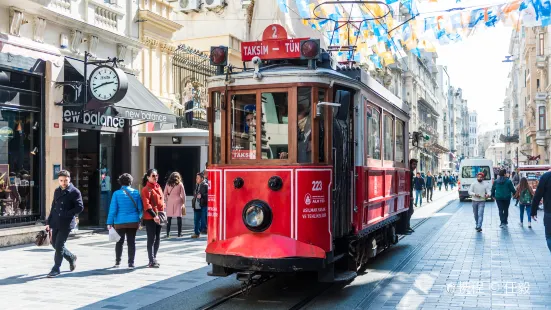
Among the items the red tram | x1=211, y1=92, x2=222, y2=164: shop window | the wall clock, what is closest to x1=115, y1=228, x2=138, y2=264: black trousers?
the red tram

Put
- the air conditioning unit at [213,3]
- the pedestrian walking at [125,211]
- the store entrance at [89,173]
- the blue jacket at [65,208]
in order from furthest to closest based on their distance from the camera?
the air conditioning unit at [213,3] → the store entrance at [89,173] → the pedestrian walking at [125,211] → the blue jacket at [65,208]

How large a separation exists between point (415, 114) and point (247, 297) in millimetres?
64451

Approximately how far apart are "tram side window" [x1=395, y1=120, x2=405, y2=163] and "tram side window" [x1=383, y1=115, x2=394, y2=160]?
656mm

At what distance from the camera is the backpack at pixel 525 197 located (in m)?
19.1

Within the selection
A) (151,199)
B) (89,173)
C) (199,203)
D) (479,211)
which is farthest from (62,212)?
(479,211)

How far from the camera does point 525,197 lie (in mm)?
19312

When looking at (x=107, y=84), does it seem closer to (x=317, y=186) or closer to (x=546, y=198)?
(x=317, y=186)

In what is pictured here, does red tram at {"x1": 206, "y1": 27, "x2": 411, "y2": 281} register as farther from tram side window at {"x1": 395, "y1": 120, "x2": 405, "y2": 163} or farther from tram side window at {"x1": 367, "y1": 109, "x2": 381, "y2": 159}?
tram side window at {"x1": 395, "y1": 120, "x2": 405, "y2": 163}

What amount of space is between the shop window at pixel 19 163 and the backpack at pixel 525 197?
43.8 ft

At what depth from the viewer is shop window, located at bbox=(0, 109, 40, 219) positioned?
45.4ft

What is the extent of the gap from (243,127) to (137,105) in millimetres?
8699

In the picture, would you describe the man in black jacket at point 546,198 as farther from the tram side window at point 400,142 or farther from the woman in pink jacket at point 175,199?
the woman in pink jacket at point 175,199

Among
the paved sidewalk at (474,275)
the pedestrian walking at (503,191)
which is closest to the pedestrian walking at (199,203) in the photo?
the paved sidewalk at (474,275)

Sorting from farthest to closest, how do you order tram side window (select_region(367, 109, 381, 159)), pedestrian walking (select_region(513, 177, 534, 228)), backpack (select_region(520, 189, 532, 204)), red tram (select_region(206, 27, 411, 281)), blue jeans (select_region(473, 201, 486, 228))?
backpack (select_region(520, 189, 532, 204)) < pedestrian walking (select_region(513, 177, 534, 228)) < blue jeans (select_region(473, 201, 486, 228)) < tram side window (select_region(367, 109, 381, 159)) < red tram (select_region(206, 27, 411, 281))
